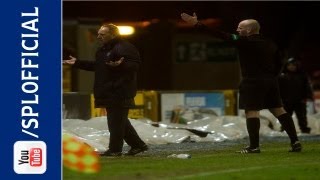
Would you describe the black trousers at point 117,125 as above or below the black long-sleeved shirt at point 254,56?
below

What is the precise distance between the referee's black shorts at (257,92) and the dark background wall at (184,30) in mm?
6043

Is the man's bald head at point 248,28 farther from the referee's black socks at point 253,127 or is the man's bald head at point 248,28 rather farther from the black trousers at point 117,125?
the black trousers at point 117,125

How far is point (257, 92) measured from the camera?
9562 mm

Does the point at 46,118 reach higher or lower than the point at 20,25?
lower

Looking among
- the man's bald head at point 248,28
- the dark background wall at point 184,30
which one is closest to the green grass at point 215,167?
the man's bald head at point 248,28

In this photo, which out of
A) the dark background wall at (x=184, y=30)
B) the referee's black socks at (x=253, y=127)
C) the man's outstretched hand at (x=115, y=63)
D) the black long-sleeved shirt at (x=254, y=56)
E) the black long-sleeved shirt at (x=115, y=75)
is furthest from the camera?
the dark background wall at (x=184, y=30)

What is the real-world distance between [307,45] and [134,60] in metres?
21.6

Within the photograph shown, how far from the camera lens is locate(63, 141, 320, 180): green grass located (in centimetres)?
753

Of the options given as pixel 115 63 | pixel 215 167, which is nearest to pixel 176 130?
pixel 115 63

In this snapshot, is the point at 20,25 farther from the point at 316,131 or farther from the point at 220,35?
the point at 316,131

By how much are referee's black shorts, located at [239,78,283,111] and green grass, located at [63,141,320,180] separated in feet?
1.79

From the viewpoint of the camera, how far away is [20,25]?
270 inches

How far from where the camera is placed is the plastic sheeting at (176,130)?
38.0 feet

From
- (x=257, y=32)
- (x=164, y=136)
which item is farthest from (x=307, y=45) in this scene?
(x=257, y=32)
